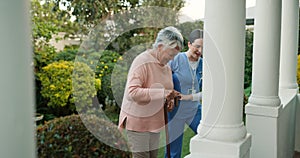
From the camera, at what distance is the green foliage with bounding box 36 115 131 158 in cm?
275

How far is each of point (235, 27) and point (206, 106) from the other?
0.46 m

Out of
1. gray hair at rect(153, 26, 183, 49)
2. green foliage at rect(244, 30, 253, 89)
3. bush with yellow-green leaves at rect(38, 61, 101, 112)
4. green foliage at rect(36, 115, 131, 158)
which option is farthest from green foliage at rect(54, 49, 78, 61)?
green foliage at rect(244, 30, 253, 89)

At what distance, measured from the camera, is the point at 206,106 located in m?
2.14

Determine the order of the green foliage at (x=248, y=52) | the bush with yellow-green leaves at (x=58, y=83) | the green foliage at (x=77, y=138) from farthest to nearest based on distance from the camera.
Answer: the green foliage at (x=248, y=52) < the bush with yellow-green leaves at (x=58, y=83) < the green foliage at (x=77, y=138)

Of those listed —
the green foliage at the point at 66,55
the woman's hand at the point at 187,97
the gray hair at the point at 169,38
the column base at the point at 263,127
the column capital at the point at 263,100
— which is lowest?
the column base at the point at 263,127

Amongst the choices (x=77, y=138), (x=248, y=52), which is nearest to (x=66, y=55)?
(x=77, y=138)

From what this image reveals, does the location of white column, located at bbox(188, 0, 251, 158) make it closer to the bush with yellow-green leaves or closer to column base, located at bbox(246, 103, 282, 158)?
column base, located at bbox(246, 103, 282, 158)

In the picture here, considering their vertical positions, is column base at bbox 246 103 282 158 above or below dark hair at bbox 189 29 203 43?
below

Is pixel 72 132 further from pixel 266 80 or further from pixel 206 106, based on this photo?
pixel 266 80

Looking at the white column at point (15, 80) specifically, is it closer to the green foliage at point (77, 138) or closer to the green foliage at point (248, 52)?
the green foliage at point (77, 138)

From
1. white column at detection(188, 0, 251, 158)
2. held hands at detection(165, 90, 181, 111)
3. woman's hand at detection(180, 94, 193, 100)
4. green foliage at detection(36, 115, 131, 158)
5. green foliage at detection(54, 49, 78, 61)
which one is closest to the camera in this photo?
white column at detection(188, 0, 251, 158)

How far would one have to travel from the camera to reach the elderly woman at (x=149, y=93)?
247 centimetres

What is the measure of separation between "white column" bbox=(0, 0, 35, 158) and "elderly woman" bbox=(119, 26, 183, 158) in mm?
1762

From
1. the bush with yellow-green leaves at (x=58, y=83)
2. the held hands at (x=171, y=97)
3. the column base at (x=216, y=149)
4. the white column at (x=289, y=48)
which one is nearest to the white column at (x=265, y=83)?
the held hands at (x=171, y=97)
